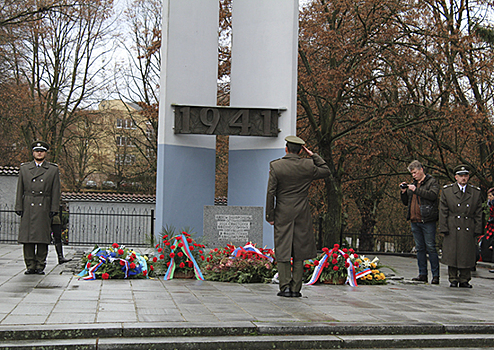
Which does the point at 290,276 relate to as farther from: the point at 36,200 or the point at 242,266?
the point at 36,200

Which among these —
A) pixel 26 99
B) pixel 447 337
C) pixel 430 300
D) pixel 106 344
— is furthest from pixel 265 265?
pixel 26 99

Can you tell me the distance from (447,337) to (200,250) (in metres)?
4.55

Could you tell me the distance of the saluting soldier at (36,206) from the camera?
345 inches

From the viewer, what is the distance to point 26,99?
2961 cm

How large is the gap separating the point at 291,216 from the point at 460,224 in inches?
138

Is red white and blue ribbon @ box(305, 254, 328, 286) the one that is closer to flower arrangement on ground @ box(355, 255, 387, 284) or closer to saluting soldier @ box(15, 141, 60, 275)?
flower arrangement on ground @ box(355, 255, 387, 284)

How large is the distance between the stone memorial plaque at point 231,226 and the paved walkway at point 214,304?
1605 mm

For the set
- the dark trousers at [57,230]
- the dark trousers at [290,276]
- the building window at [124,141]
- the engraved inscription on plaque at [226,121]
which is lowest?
the dark trousers at [290,276]

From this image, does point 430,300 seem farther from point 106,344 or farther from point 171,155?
point 171,155

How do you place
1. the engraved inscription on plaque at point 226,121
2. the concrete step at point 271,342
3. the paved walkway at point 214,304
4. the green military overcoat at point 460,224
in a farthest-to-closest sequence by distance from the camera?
the engraved inscription on plaque at point 226,121
the green military overcoat at point 460,224
the paved walkway at point 214,304
the concrete step at point 271,342

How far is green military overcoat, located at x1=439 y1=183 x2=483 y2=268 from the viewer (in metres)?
9.12

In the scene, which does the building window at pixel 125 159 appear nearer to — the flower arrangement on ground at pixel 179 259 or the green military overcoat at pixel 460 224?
the flower arrangement on ground at pixel 179 259

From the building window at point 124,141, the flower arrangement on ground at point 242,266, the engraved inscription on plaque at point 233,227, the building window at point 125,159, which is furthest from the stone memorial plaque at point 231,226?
the building window at point 125,159

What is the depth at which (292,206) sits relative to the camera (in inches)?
286
